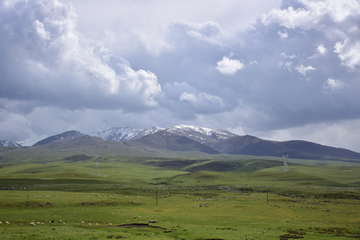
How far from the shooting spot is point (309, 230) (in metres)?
48.7

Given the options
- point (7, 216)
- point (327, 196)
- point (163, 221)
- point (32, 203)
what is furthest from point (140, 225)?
point (327, 196)

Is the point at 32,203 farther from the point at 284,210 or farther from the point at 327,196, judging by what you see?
the point at 327,196

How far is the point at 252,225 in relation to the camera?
55.4 meters

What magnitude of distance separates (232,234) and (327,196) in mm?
91388

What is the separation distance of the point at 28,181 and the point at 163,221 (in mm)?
145142

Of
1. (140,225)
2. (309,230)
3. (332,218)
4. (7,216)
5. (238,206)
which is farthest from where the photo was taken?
(238,206)

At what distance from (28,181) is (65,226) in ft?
468

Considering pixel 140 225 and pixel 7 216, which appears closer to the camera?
pixel 140 225

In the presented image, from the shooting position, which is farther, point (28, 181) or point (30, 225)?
point (28, 181)

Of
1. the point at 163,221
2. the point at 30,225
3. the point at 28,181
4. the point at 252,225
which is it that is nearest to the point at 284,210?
the point at 252,225

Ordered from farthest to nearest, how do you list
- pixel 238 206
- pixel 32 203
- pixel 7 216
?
1. pixel 238 206
2. pixel 32 203
3. pixel 7 216

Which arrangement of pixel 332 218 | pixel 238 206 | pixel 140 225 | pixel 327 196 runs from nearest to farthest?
pixel 140 225 → pixel 332 218 → pixel 238 206 → pixel 327 196

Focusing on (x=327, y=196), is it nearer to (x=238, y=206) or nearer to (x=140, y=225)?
(x=238, y=206)

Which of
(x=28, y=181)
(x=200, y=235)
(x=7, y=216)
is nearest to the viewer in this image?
(x=200, y=235)
